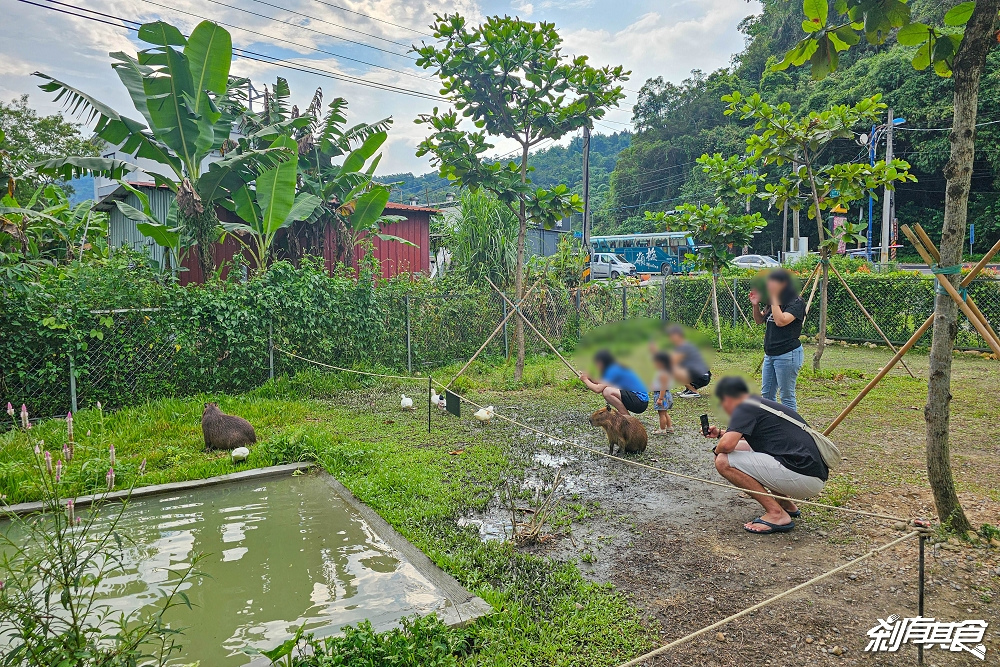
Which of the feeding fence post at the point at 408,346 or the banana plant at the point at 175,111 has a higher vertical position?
the banana plant at the point at 175,111

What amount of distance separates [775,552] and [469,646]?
2.19 metres

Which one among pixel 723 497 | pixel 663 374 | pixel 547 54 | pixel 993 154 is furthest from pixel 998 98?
pixel 663 374

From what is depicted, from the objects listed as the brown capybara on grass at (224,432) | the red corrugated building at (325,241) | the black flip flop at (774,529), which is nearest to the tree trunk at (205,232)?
the red corrugated building at (325,241)

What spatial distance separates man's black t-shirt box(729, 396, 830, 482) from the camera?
3.95 meters

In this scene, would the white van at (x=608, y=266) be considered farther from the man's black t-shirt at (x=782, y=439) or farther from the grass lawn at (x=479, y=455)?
the man's black t-shirt at (x=782, y=439)

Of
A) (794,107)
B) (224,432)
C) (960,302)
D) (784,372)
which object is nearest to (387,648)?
(960,302)

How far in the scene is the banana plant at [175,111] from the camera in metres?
9.27

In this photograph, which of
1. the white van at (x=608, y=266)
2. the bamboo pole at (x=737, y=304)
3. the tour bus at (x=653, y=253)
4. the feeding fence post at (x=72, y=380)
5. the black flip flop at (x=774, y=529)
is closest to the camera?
the black flip flop at (x=774, y=529)

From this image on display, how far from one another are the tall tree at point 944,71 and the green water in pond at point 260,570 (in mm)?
3356

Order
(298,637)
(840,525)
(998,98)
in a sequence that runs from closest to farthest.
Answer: (298,637) < (840,525) < (998,98)

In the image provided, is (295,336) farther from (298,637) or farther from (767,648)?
(767,648)

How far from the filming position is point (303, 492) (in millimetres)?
5340

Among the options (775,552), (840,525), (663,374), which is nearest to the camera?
(663,374)

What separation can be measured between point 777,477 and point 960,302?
1549 mm
